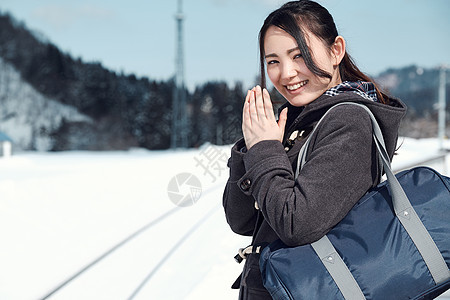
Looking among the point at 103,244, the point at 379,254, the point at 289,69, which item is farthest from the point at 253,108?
the point at 103,244

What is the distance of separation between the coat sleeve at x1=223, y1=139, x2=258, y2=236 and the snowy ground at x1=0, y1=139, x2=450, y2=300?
7.01 ft

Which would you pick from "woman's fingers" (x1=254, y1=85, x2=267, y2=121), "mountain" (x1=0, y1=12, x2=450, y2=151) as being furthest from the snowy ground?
"mountain" (x1=0, y1=12, x2=450, y2=151)

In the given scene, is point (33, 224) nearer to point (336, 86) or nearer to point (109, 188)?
point (109, 188)

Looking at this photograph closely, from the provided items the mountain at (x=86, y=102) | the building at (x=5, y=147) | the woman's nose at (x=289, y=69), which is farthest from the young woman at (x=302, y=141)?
the mountain at (x=86, y=102)

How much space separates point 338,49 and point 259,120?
335 millimetres

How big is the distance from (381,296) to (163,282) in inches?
123

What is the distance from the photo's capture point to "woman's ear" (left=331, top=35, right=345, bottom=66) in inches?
57.6

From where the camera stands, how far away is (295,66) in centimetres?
142

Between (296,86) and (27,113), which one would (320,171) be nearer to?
(296,86)

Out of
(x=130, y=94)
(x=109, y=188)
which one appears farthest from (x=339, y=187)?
(x=130, y=94)

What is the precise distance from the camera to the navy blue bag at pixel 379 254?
118cm

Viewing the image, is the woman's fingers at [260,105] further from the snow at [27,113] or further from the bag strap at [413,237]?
the snow at [27,113]

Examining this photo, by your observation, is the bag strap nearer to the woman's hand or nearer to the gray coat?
the gray coat

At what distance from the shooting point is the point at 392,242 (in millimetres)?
1194
